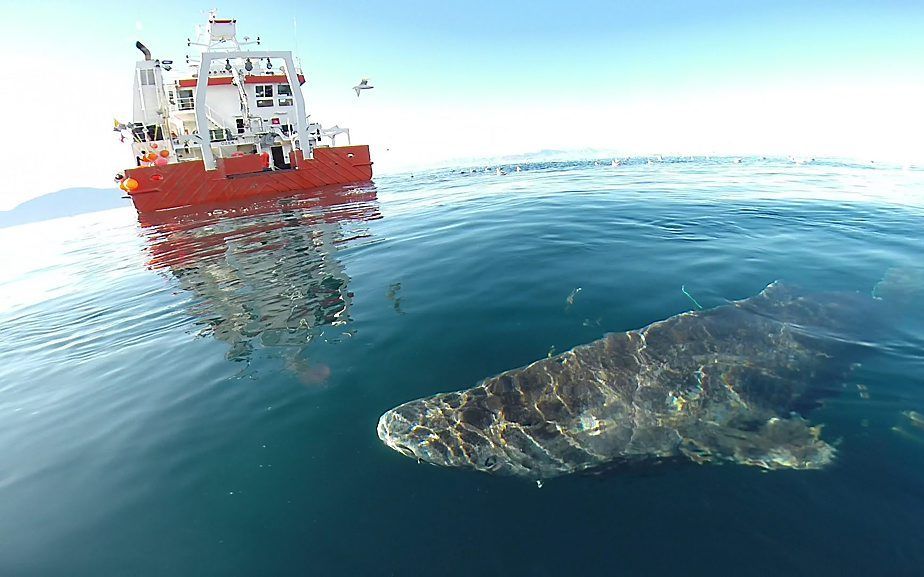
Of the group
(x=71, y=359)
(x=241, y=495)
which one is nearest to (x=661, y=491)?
(x=241, y=495)

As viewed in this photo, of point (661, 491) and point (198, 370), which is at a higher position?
point (198, 370)

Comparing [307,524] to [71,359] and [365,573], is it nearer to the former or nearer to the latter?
[365,573]

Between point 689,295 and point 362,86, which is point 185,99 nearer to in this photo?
point 362,86

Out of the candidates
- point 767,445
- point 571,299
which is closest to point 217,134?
point 571,299

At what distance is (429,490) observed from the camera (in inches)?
169

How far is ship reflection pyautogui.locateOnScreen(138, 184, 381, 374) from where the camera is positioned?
7.89 metres

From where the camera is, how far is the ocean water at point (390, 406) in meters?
3.67

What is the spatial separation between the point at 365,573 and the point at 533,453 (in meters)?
2.33

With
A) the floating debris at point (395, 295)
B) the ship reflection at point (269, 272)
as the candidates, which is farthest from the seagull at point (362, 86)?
the floating debris at point (395, 295)

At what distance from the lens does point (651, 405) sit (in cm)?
536

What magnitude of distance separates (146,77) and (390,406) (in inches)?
2072

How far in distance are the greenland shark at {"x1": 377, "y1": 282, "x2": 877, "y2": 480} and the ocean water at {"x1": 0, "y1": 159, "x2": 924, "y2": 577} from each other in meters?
0.25

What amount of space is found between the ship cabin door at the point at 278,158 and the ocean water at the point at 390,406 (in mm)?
32769

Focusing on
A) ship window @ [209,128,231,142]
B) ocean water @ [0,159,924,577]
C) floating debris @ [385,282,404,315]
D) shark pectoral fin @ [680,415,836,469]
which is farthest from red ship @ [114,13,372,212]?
shark pectoral fin @ [680,415,836,469]
